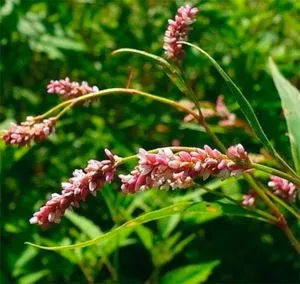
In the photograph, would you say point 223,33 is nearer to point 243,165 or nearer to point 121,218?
point 121,218

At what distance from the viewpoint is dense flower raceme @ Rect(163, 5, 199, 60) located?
1120 millimetres

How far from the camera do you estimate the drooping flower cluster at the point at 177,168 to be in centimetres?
89

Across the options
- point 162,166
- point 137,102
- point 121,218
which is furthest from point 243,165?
point 137,102

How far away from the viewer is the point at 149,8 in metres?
2.36

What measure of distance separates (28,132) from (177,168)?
0.29 meters

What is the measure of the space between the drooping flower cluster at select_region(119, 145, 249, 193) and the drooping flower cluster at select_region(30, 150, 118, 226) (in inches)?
1.6

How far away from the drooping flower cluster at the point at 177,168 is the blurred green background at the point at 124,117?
952 millimetres

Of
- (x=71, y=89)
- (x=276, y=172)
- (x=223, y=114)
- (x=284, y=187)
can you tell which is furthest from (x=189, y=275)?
(x=276, y=172)

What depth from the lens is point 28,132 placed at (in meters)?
1.11

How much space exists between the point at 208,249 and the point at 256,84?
433 mm

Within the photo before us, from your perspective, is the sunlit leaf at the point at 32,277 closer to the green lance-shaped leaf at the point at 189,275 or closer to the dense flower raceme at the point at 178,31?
the green lance-shaped leaf at the point at 189,275

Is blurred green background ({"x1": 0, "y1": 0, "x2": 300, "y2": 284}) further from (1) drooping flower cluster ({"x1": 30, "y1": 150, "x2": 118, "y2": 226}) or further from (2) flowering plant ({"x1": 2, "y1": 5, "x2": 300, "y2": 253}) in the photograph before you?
(1) drooping flower cluster ({"x1": 30, "y1": 150, "x2": 118, "y2": 226})

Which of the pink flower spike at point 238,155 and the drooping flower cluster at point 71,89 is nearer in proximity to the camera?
the pink flower spike at point 238,155

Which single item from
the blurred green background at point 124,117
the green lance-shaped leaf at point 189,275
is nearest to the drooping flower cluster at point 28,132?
the green lance-shaped leaf at point 189,275
